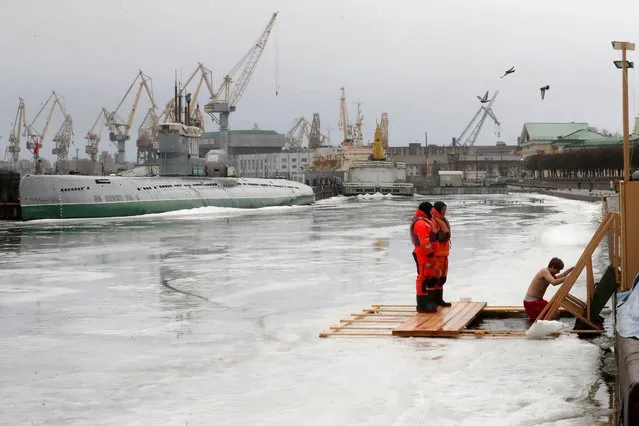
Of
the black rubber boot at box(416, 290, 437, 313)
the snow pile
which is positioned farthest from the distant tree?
the snow pile

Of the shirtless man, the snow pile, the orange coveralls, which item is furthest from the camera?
the orange coveralls

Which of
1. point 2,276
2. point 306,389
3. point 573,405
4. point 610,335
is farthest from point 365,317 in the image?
point 2,276

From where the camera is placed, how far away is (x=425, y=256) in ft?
44.8

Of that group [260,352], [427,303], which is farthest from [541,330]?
[260,352]

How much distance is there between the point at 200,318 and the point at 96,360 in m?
3.29

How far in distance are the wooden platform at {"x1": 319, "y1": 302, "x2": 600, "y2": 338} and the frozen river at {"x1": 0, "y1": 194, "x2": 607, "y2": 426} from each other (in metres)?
0.30

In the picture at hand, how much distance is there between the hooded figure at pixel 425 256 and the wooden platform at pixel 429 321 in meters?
0.22

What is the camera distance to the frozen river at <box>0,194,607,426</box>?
8.30 m

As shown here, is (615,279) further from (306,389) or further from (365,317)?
(306,389)

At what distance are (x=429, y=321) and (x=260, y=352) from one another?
9.08ft

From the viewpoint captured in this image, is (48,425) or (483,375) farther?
(483,375)

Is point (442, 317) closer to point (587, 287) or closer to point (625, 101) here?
point (587, 287)

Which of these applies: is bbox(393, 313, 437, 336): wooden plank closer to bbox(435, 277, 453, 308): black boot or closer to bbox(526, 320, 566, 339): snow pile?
bbox(435, 277, 453, 308): black boot

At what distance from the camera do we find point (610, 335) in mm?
11703
